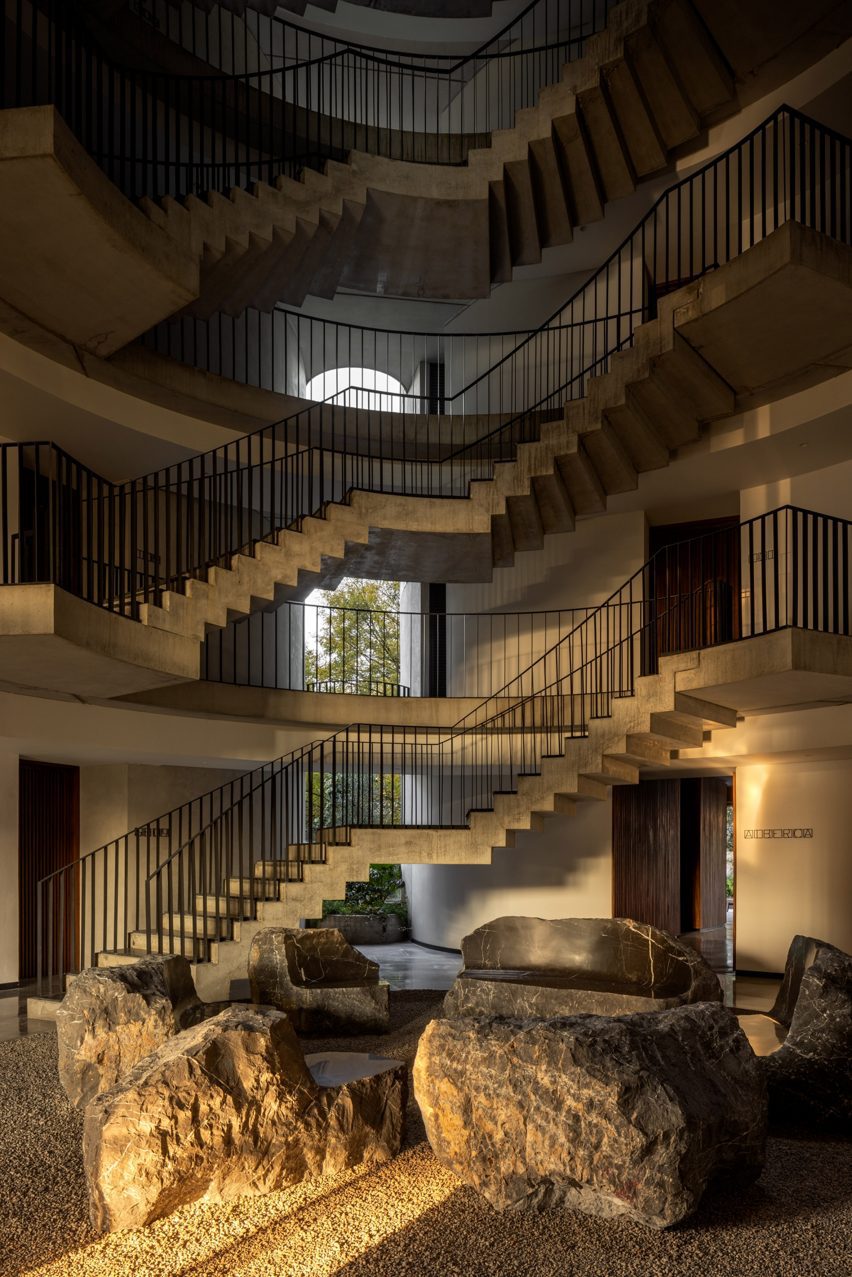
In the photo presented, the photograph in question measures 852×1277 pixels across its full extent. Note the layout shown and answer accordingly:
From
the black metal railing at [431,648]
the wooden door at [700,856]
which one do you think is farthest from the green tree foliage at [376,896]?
the wooden door at [700,856]

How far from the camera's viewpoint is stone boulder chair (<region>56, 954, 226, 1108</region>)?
6934 millimetres

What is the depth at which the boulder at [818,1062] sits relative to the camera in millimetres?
6340

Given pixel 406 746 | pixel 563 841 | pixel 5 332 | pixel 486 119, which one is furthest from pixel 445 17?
pixel 563 841

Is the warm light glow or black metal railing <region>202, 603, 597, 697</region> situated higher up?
black metal railing <region>202, 603, 597, 697</region>

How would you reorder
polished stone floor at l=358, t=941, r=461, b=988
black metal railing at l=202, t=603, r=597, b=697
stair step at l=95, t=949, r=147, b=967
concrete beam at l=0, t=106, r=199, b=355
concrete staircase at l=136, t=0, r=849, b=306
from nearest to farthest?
1. concrete beam at l=0, t=106, r=199, b=355
2. stair step at l=95, t=949, r=147, b=967
3. concrete staircase at l=136, t=0, r=849, b=306
4. polished stone floor at l=358, t=941, r=461, b=988
5. black metal railing at l=202, t=603, r=597, b=697

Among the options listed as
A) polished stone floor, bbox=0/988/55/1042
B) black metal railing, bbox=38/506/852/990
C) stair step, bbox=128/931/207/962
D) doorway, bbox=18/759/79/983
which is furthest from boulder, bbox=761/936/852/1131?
doorway, bbox=18/759/79/983

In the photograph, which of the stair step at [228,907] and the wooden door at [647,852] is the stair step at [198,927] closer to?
the stair step at [228,907]

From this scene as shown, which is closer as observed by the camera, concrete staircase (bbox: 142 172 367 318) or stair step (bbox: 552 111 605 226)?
concrete staircase (bbox: 142 172 367 318)

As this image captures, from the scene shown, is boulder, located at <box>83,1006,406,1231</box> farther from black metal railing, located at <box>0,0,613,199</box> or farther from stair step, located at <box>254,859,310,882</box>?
black metal railing, located at <box>0,0,613,199</box>

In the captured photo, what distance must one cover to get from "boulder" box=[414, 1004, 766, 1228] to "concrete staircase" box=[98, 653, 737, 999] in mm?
5169

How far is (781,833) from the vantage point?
518 inches

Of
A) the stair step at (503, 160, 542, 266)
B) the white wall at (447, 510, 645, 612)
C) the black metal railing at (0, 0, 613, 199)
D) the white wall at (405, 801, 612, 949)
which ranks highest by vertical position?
the black metal railing at (0, 0, 613, 199)

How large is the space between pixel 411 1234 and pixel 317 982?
492cm

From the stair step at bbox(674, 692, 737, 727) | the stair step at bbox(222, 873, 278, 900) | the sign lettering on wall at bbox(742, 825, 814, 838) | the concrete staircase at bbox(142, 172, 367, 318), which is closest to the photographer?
the stair step at bbox(674, 692, 737, 727)
